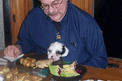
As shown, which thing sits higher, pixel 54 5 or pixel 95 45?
pixel 54 5

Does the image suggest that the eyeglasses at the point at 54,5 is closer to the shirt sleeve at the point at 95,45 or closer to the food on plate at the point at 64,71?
Result: the shirt sleeve at the point at 95,45

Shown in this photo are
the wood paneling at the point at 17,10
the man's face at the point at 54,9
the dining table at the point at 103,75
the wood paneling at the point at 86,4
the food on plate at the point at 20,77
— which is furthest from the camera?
the wood paneling at the point at 17,10

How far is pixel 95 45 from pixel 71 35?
25cm

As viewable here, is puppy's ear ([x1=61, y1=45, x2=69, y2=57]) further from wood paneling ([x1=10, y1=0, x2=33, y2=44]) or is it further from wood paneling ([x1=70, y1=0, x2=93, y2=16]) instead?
wood paneling ([x1=10, y1=0, x2=33, y2=44])

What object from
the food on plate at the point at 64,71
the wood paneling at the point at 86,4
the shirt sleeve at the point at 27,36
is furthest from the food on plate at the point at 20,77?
the wood paneling at the point at 86,4

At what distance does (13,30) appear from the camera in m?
2.71

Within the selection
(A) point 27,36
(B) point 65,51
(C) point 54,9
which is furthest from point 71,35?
(A) point 27,36

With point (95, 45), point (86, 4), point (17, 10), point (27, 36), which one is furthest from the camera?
point (17, 10)

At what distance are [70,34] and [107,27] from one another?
0.77m

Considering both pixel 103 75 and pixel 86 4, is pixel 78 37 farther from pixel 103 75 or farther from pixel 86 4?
pixel 86 4

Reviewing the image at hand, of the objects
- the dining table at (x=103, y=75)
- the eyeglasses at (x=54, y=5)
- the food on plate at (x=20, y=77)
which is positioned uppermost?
the eyeglasses at (x=54, y=5)

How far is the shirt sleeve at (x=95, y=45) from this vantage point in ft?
4.93

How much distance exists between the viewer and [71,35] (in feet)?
5.27

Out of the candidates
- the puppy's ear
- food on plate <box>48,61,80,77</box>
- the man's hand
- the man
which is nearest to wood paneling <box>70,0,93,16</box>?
the man
